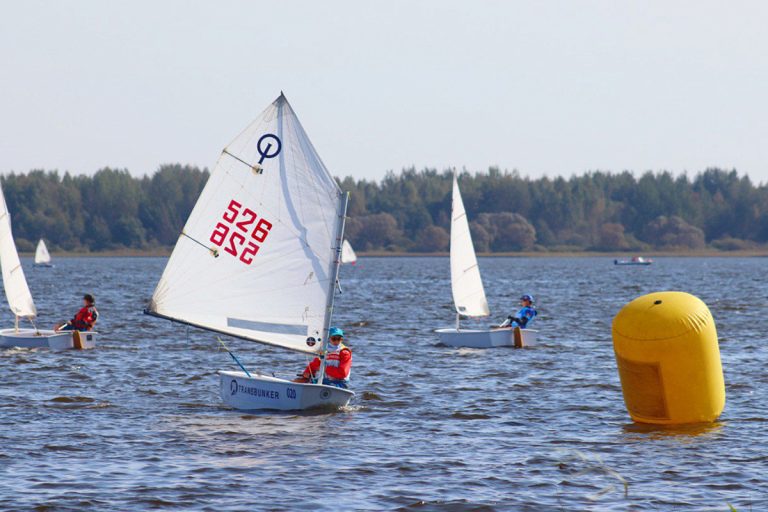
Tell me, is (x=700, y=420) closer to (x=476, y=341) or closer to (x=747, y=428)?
(x=747, y=428)

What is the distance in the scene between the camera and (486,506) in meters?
17.1

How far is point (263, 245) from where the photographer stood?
24.6 m

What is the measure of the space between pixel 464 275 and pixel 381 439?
21.5 metres

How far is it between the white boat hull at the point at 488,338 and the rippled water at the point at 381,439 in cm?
83

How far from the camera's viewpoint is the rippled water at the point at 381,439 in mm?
17578

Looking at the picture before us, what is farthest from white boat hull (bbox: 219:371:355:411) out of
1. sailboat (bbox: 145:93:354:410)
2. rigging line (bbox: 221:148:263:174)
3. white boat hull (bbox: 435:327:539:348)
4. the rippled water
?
white boat hull (bbox: 435:327:539:348)

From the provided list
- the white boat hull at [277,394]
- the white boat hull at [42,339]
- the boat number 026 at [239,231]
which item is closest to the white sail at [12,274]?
the white boat hull at [42,339]

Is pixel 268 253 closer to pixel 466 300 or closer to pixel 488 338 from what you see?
pixel 488 338

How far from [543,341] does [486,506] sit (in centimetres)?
2805

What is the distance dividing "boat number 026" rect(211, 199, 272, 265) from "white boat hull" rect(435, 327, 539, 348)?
664 inches

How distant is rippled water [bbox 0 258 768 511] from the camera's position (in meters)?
17.6

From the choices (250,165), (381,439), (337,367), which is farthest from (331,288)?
(381,439)

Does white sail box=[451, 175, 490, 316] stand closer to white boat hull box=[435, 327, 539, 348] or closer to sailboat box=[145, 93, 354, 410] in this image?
white boat hull box=[435, 327, 539, 348]

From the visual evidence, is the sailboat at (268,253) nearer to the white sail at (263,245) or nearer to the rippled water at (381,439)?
the white sail at (263,245)
